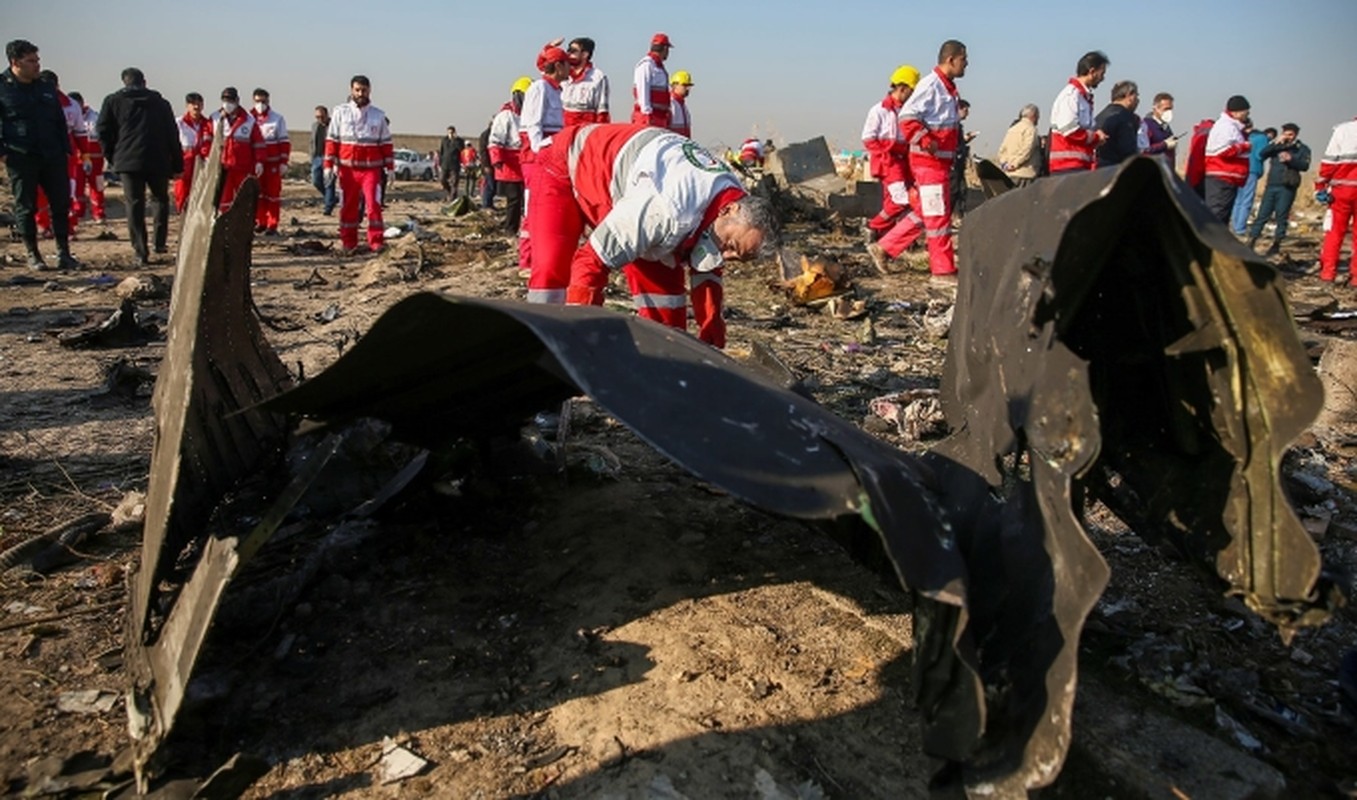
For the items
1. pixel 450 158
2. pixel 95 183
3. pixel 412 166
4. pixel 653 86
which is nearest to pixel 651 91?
pixel 653 86

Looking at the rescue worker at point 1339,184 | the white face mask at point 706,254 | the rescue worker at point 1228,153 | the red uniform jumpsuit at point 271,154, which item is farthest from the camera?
the red uniform jumpsuit at point 271,154

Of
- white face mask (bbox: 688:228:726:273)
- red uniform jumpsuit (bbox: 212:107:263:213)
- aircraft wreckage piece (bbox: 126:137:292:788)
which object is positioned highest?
red uniform jumpsuit (bbox: 212:107:263:213)

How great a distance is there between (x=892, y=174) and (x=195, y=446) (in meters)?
7.70

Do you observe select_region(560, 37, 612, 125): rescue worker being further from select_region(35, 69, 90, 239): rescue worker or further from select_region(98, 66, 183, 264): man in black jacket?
select_region(35, 69, 90, 239): rescue worker

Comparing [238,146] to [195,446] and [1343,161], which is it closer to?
[195,446]

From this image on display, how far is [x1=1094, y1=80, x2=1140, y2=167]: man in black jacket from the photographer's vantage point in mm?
8039

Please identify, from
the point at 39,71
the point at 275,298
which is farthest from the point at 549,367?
the point at 39,71

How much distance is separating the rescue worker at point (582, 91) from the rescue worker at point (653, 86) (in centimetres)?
126

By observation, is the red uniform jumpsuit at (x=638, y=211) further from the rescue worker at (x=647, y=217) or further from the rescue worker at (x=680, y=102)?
the rescue worker at (x=680, y=102)

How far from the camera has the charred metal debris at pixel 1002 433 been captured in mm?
1582

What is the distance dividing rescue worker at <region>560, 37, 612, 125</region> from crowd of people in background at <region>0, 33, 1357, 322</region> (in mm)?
20

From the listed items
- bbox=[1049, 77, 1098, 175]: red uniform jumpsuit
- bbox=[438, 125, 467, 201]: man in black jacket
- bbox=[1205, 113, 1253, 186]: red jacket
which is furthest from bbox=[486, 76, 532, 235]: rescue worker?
bbox=[438, 125, 467, 201]: man in black jacket

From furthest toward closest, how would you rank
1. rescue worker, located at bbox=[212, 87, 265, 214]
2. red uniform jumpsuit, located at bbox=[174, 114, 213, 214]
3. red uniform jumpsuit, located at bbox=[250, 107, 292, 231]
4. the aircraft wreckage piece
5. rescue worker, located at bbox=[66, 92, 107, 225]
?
rescue worker, located at bbox=[66, 92, 107, 225]
red uniform jumpsuit, located at bbox=[174, 114, 213, 214]
red uniform jumpsuit, located at bbox=[250, 107, 292, 231]
rescue worker, located at bbox=[212, 87, 265, 214]
the aircraft wreckage piece

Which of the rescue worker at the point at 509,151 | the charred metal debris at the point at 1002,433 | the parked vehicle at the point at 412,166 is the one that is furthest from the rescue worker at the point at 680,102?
the parked vehicle at the point at 412,166
